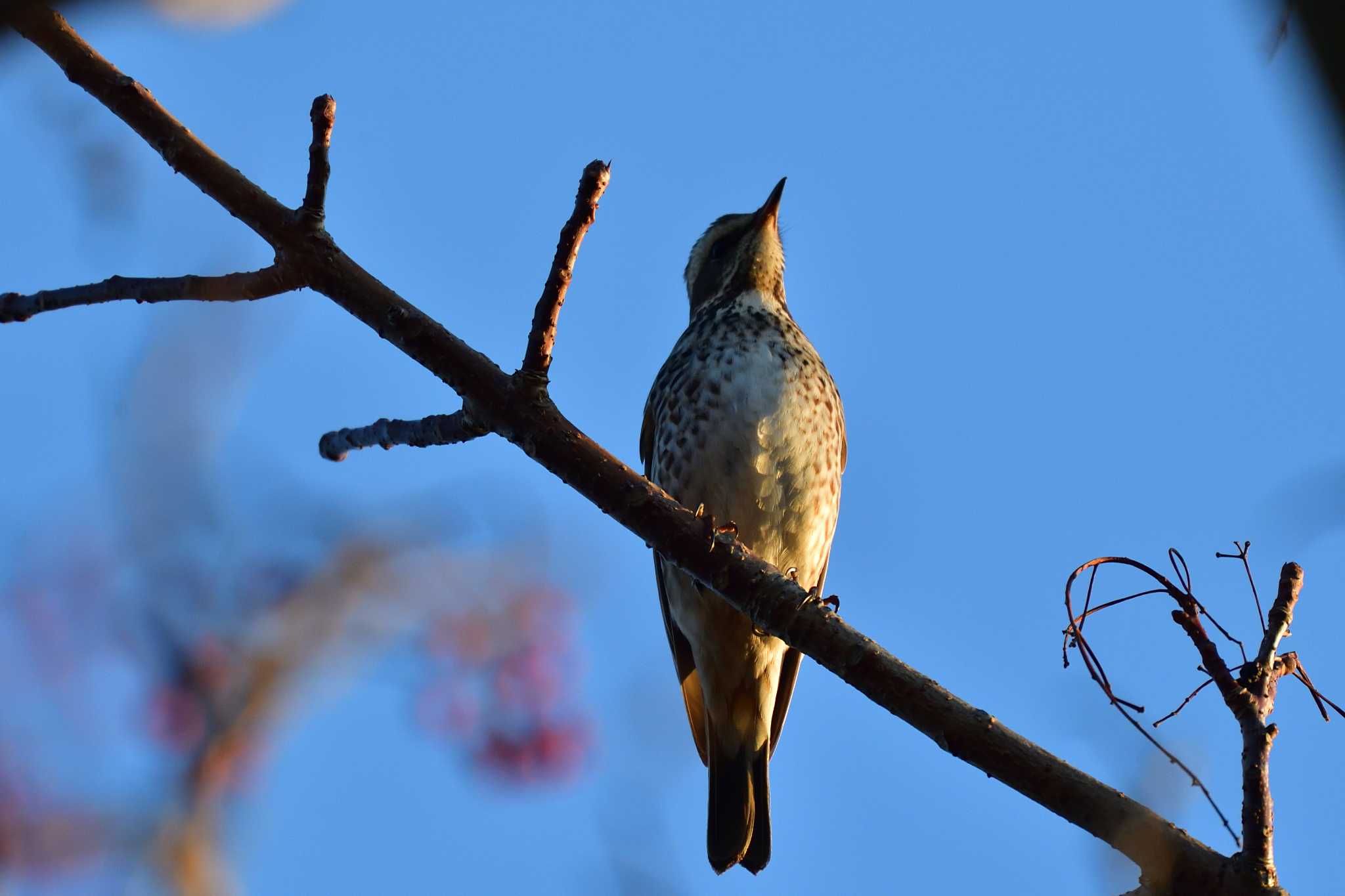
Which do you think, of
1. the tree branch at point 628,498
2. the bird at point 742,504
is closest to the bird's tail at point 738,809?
the bird at point 742,504

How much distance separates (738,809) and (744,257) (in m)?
2.93

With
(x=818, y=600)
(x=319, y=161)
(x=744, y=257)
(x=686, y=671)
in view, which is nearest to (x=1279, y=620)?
(x=818, y=600)

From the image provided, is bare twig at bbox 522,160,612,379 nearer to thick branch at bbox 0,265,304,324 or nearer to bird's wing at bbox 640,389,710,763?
thick branch at bbox 0,265,304,324

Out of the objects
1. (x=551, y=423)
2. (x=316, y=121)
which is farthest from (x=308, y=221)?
(x=551, y=423)

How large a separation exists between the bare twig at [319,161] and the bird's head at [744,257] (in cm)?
379

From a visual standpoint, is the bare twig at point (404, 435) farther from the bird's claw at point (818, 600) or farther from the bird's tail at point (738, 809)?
the bird's tail at point (738, 809)

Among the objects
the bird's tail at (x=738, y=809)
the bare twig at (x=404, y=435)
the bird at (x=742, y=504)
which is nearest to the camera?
the bare twig at (x=404, y=435)

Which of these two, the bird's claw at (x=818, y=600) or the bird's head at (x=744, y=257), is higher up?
the bird's head at (x=744, y=257)

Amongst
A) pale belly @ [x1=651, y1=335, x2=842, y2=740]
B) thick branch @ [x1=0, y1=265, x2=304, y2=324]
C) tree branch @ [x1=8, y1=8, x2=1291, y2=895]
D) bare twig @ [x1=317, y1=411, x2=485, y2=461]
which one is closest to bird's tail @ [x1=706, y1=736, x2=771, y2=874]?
pale belly @ [x1=651, y1=335, x2=842, y2=740]

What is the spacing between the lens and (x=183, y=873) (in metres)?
2.85

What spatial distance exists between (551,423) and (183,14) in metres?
1.65

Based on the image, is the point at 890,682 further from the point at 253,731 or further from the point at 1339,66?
the point at 1339,66

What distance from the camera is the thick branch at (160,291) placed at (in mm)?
2867

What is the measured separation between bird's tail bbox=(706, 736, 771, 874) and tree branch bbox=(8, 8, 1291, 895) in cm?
203
